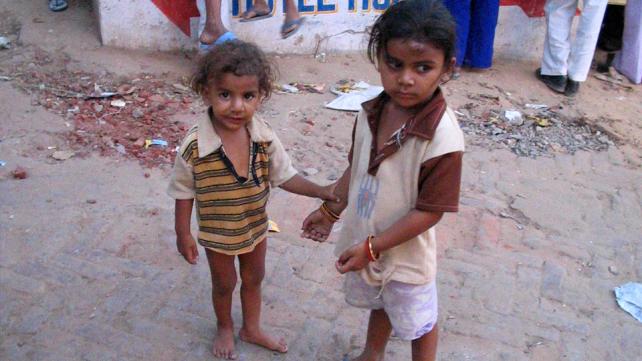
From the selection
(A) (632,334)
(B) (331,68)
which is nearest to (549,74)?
(B) (331,68)

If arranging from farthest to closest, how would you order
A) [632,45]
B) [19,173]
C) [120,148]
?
1. [632,45]
2. [120,148]
3. [19,173]

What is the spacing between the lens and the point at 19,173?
11.6 feet

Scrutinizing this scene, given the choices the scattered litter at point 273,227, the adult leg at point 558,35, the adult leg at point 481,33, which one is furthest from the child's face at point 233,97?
the adult leg at point 558,35

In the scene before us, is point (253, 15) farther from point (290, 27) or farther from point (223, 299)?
point (223, 299)

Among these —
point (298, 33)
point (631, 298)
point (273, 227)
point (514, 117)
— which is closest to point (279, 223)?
point (273, 227)

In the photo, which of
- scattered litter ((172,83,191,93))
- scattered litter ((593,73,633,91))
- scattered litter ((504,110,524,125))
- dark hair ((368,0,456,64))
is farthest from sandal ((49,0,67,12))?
scattered litter ((593,73,633,91))

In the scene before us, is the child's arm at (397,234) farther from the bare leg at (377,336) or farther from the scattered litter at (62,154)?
the scattered litter at (62,154)

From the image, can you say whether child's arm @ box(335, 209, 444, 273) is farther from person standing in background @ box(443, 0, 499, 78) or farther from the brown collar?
person standing in background @ box(443, 0, 499, 78)

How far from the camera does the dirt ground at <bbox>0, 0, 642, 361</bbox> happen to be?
2.58 metres

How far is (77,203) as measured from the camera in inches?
131

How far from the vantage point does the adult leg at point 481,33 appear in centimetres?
550

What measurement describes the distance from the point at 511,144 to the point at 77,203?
2.97 meters

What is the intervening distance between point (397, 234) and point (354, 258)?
6.1 inches

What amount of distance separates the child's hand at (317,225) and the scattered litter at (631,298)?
160cm
